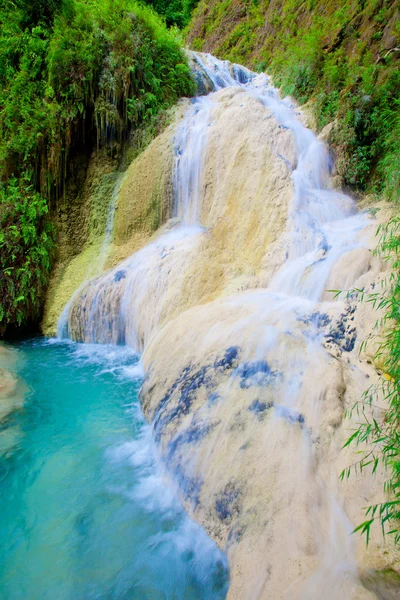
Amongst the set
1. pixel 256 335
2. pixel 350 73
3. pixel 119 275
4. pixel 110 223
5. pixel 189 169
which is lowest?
pixel 256 335

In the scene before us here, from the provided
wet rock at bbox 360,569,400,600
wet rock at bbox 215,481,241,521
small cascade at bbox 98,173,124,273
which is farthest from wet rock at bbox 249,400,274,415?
small cascade at bbox 98,173,124,273

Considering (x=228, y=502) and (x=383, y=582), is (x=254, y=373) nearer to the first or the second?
→ (x=228, y=502)

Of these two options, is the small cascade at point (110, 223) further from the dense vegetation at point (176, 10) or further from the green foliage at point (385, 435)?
the dense vegetation at point (176, 10)

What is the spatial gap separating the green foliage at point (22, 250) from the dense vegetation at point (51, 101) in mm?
20

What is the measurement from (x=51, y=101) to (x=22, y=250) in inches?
144

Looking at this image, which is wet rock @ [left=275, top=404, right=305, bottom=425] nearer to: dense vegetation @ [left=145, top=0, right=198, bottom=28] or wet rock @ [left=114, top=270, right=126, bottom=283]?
wet rock @ [left=114, top=270, right=126, bottom=283]

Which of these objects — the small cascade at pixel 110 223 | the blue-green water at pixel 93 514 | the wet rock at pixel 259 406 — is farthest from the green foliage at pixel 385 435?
the small cascade at pixel 110 223

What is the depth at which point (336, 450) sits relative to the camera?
111 inches

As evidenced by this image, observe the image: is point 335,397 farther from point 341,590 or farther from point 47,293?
point 47,293

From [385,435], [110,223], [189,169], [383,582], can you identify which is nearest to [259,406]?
[385,435]

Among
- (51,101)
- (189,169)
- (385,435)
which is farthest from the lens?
(51,101)

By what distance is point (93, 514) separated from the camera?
3279mm

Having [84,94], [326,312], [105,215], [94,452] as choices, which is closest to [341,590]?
[326,312]

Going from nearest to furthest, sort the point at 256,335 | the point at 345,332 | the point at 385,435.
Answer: the point at 385,435, the point at 345,332, the point at 256,335
